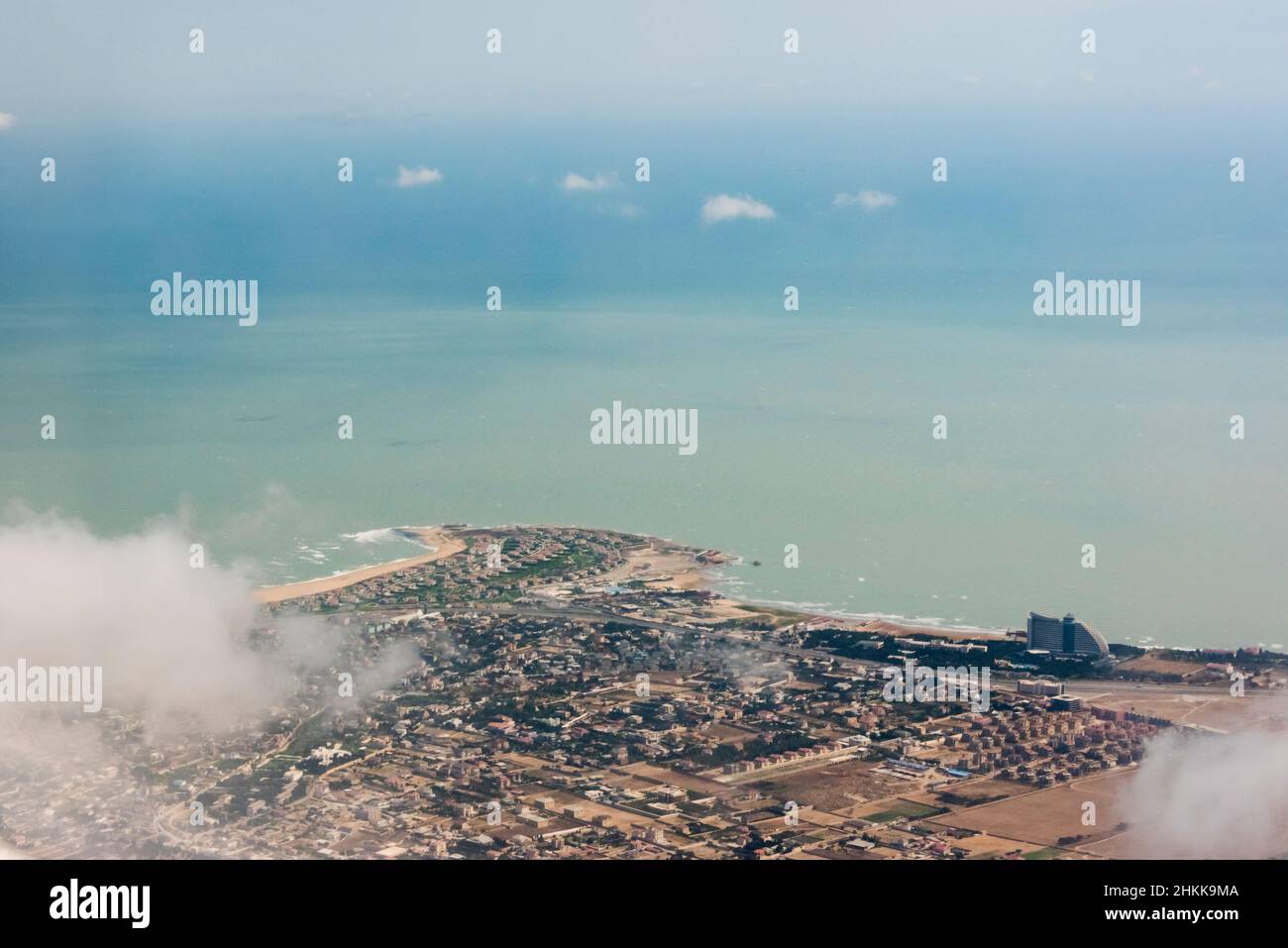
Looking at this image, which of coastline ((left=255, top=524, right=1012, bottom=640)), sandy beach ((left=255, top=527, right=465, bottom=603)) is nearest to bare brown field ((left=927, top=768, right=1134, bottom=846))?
coastline ((left=255, top=524, right=1012, bottom=640))

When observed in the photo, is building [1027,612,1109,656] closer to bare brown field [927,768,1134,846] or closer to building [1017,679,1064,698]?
building [1017,679,1064,698]

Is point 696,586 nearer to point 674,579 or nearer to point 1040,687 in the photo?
point 674,579

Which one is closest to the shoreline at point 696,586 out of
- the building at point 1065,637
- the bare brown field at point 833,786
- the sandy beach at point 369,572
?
the sandy beach at point 369,572

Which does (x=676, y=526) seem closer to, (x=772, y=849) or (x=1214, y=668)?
(x=1214, y=668)

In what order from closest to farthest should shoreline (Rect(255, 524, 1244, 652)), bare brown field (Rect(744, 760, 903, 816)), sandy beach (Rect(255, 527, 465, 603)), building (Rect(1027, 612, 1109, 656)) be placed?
bare brown field (Rect(744, 760, 903, 816)), building (Rect(1027, 612, 1109, 656)), shoreline (Rect(255, 524, 1244, 652)), sandy beach (Rect(255, 527, 465, 603))

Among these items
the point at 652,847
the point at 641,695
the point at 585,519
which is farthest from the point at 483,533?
the point at 652,847

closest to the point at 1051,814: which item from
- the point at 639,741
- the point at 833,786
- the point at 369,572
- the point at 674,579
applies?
the point at 833,786
